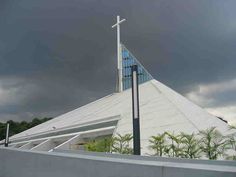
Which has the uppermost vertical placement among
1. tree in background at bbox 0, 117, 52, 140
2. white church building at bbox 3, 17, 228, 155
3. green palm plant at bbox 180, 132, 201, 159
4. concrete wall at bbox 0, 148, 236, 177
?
tree in background at bbox 0, 117, 52, 140

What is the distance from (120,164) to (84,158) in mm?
841

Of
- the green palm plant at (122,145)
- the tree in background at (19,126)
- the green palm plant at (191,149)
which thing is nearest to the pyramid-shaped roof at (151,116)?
the green palm plant at (122,145)

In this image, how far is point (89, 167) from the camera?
595 cm

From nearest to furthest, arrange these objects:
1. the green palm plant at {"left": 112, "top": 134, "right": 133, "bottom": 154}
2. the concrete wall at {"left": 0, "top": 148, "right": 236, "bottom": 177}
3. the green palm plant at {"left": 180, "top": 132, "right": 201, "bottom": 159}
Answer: the concrete wall at {"left": 0, "top": 148, "right": 236, "bottom": 177}, the green palm plant at {"left": 180, "top": 132, "right": 201, "bottom": 159}, the green palm plant at {"left": 112, "top": 134, "right": 133, "bottom": 154}

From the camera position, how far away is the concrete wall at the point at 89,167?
462cm

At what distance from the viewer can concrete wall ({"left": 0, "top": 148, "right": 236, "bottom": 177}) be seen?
4621 millimetres

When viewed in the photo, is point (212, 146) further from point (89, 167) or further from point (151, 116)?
point (151, 116)

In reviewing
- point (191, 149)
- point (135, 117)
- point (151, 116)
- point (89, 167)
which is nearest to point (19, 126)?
point (151, 116)

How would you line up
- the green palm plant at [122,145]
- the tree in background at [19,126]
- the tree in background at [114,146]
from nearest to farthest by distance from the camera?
1. the green palm plant at [122,145]
2. the tree in background at [114,146]
3. the tree in background at [19,126]

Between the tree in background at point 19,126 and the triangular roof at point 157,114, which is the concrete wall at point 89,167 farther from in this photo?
the tree in background at point 19,126

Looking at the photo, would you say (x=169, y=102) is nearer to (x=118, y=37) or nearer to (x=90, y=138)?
(x=90, y=138)

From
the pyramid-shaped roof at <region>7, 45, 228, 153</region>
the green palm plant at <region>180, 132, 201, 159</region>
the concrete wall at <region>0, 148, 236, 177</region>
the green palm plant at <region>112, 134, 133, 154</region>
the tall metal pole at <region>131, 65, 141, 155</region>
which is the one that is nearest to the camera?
the concrete wall at <region>0, 148, 236, 177</region>

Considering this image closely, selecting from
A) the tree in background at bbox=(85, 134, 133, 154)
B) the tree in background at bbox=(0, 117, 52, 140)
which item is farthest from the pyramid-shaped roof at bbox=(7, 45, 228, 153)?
the tree in background at bbox=(0, 117, 52, 140)

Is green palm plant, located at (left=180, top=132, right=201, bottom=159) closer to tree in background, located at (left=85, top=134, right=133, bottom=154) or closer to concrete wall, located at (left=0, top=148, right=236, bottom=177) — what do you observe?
tree in background, located at (left=85, top=134, right=133, bottom=154)
